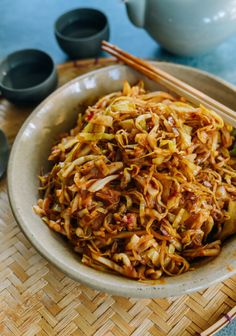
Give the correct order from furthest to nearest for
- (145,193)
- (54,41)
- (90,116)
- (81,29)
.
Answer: (54,41), (81,29), (90,116), (145,193)

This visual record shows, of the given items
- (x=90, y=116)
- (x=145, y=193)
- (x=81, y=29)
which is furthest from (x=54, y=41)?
(x=145, y=193)

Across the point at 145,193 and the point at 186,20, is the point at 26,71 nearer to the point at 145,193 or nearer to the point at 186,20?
the point at 186,20

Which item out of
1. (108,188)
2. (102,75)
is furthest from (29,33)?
(108,188)

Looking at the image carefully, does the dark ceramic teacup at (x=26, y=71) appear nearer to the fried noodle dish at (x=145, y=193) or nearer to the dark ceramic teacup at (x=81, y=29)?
the dark ceramic teacup at (x=81, y=29)

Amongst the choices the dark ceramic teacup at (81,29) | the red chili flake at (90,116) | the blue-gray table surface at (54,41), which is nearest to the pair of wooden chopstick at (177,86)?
the dark ceramic teacup at (81,29)

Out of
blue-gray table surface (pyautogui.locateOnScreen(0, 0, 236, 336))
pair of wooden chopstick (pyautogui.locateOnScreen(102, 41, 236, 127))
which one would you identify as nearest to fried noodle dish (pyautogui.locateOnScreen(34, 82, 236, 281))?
pair of wooden chopstick (pyautogui.locateOnScreen(102, 41, 236, 127))

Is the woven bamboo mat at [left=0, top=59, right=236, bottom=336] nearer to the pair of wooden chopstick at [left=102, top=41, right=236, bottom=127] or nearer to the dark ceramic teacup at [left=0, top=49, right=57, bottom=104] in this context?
the pair of wooden chopstick at [left=102, top=41, right=236, bottom=127]

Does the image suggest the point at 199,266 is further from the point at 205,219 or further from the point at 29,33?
the point at 29,33
